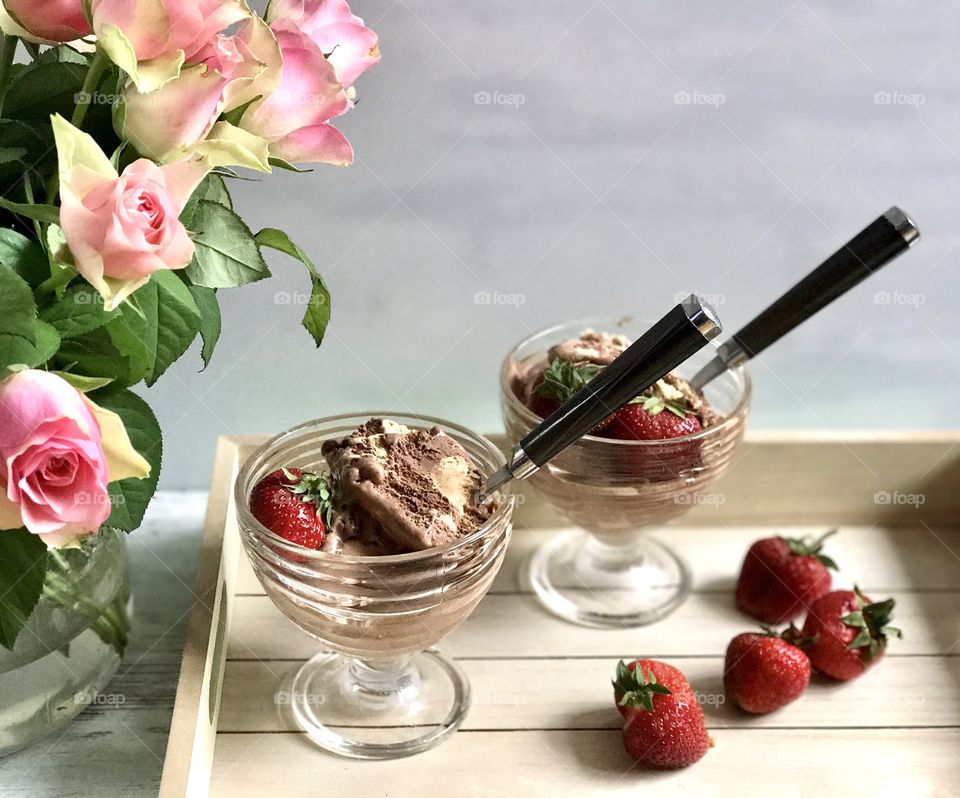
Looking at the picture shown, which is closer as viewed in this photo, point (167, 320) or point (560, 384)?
point (167, 320)

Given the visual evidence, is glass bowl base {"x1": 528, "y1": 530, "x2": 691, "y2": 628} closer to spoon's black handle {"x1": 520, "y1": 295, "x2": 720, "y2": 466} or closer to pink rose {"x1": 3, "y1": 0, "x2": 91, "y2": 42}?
spoon's black handle {"x1": 520, "y1": 295, "x2": 720, "y2": 466}

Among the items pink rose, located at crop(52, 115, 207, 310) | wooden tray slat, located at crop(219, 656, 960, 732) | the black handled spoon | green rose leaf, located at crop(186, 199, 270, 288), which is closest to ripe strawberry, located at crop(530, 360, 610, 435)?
the black handled spoon

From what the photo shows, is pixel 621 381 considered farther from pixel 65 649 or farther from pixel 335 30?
pixel 65 649

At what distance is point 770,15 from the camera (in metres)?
1.17

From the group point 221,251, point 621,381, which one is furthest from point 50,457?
point 621,381

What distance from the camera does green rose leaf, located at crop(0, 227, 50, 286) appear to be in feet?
2.39

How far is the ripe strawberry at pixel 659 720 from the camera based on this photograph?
963 millimetres

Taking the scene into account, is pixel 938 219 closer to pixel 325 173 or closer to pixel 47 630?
pixel 325 173

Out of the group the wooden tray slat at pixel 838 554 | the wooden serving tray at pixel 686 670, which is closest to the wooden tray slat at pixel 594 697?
the wooden serving tray at pixel 686 670

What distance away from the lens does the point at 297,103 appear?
2.52 ft

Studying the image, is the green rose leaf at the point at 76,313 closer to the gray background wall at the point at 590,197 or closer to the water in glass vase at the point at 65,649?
the water in glass vase at the point at 65,649

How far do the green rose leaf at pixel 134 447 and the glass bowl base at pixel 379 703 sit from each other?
28cm

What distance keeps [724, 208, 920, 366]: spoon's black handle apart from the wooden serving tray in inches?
8.6

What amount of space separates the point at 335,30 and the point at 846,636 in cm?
Answer: 71
